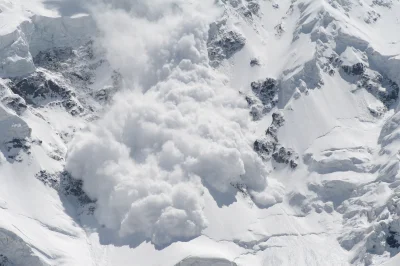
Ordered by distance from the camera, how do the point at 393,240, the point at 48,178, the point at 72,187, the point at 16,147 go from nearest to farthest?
the point at 393,240 → the point at 16,147 → the point at 48,178 → the point at 72,187

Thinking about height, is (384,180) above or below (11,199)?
above

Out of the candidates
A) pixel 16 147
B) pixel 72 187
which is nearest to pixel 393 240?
pixel 72 187

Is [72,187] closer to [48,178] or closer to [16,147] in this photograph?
[48,178]

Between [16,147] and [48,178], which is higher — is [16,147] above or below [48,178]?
above

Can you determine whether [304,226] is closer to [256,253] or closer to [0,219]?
[256,253]

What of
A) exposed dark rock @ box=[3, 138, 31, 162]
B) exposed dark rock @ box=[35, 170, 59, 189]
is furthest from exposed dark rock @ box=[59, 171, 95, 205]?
exposed dark rock @ box=[3, 138, 31, 162]

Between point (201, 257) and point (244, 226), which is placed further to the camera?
point (244, 226)

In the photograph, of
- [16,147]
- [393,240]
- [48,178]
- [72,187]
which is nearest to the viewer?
[393,240]

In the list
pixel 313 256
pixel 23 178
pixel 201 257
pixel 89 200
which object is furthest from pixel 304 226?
pixel 23 178

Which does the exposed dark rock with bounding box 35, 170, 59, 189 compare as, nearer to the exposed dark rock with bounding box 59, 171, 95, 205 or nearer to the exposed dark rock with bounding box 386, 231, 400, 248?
the exposed dark rock with bounding box 59, 171, 95, 205

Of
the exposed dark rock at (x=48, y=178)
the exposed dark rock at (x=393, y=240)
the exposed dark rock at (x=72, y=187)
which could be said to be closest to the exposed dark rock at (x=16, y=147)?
the exposed dark rock at (x=48, y=178)
